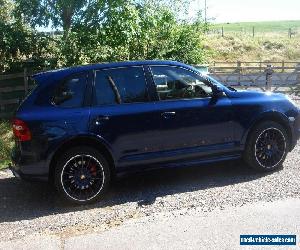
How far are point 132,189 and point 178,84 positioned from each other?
1571 millimetres

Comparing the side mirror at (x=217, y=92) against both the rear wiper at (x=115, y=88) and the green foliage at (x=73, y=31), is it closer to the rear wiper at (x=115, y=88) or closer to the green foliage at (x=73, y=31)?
the rear wiper at (x=115, y=88)

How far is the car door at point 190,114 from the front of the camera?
19.9ft

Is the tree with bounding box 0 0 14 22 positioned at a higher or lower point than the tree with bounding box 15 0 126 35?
higher

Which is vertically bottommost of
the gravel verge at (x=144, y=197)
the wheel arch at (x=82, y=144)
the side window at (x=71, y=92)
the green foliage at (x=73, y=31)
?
the gravel verge at (x=144, y=197)

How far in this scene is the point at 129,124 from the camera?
5.84 m

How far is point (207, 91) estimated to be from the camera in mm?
6340

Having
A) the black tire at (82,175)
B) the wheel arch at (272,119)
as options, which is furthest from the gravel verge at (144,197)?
the wheel arch at (272,119)

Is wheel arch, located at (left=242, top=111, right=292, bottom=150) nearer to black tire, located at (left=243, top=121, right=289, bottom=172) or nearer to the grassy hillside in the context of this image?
black tire, located at (left=243, top=121, right=289, bottom=172)

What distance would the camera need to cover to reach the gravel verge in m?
5.18

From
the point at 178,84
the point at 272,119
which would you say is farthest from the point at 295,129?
the point at 178,84

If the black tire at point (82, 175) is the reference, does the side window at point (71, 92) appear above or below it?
above

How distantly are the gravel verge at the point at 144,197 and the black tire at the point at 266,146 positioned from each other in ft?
0.54

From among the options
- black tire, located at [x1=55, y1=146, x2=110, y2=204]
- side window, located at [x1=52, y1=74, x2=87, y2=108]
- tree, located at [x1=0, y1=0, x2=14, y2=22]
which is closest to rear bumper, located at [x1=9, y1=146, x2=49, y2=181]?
black tire, located at [x1=55, y1=146, x2=110, y2=204]

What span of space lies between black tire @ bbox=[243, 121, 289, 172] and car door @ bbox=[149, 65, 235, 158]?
0.35 m
